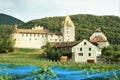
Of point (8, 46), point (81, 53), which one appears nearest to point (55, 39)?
point (8, 46)

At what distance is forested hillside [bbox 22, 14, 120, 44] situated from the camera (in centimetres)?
9312

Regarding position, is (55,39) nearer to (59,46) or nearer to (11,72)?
(59,46)

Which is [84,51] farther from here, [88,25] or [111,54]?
[88,25]

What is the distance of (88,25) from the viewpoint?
11112cm

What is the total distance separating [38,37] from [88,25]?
106ft

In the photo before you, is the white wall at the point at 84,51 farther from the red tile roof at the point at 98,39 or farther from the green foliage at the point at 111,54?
the red tile roof at the point at 98,39

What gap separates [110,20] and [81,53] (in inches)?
2495

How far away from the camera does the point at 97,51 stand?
5659cm

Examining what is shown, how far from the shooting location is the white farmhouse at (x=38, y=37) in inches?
3142

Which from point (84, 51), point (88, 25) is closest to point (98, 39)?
point (84, 51)

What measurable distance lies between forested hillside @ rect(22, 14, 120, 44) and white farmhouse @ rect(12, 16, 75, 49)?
32.7 ft

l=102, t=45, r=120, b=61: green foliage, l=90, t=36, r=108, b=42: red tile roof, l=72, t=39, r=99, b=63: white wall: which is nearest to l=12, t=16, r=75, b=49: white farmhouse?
l=90, t=36, r=108, b=42: red tile roof

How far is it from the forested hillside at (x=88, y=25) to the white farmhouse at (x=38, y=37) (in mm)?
9955

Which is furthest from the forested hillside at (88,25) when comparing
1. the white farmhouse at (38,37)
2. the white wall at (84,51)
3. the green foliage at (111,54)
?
the green foliage at (111,54)
